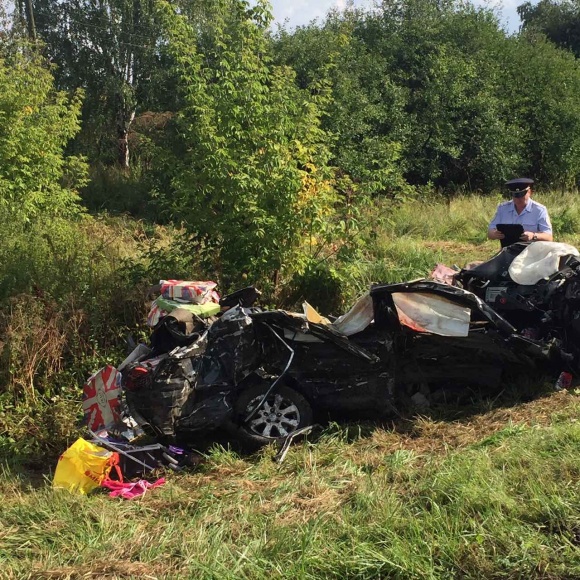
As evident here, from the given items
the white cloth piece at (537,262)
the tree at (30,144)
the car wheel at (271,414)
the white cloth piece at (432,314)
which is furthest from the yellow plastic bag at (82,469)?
the tree at (30,144)

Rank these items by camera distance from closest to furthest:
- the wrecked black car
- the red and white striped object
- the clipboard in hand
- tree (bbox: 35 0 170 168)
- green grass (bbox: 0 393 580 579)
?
green grass (bbox: 0 393 580 579)
the wrecked black car
the red and white striped object
the clipboard in hand
tree (bbox: 35 0 170 168)

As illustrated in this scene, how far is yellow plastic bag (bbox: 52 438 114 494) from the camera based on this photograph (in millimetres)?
4336

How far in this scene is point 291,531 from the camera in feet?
11.0

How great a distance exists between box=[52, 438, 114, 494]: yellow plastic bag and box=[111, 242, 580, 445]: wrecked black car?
17.2 inches

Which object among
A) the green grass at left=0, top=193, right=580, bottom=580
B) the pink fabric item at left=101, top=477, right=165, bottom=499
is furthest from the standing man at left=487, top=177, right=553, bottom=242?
the pink fabric item at left=101, top=477, right=165, bottom=499

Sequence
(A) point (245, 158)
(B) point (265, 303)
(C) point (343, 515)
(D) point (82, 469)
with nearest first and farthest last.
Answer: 1. (C) point (343, 515)
2. (D) point (82, 469)
3. (A) point (245, 158)
4. (B) point (265, 303)

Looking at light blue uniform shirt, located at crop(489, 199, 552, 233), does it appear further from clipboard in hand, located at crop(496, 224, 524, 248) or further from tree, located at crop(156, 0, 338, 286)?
tree, located at crop(156, 0, 338, 286)

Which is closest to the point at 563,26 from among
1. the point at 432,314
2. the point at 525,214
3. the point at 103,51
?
the point at 103,51

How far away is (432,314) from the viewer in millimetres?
4941

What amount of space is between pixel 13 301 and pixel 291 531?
15.1 feet

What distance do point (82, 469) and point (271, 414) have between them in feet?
4.96

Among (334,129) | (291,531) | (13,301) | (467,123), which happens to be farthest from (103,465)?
(467,123)

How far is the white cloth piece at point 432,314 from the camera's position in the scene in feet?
16.1

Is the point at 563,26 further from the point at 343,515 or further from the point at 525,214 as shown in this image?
the point at 343,515
